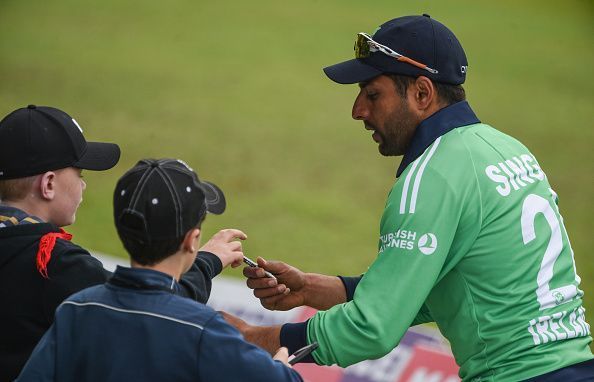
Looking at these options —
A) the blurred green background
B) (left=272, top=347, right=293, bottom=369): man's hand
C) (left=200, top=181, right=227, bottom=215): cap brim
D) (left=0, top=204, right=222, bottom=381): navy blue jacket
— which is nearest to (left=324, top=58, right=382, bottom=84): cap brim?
(left=200, top=181, right=227, bottom=215): cap brim

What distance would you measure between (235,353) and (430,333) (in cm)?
249

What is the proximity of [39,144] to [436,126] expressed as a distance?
0.94 m

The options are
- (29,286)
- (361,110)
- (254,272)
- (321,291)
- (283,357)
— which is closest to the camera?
(283,357)

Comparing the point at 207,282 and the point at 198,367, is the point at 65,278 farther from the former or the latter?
the point at 198,367

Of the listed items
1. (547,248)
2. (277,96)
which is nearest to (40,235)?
(547,248)

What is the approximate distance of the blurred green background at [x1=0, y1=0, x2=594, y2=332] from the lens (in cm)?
518

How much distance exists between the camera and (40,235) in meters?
2.06

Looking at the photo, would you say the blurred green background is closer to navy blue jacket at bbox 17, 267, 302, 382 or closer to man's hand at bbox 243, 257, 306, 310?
man's hand at bbox 243, 257, 306, 310

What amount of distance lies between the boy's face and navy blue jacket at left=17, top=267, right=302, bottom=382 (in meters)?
0.51

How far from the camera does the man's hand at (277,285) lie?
8.39 ft

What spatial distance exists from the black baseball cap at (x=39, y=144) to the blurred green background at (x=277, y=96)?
97.0 inches

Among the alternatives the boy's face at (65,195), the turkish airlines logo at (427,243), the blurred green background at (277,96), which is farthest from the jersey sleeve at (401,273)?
the blurred green background at (277,96)

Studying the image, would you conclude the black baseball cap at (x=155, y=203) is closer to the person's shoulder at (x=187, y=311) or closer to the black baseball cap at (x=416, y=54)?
the person's shoulder at (x=187, y=311)

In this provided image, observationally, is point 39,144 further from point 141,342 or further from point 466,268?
point 466,268
